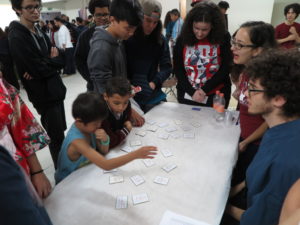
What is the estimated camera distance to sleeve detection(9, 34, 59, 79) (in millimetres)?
1789

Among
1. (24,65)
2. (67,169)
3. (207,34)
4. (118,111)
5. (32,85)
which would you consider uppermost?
(207,34)

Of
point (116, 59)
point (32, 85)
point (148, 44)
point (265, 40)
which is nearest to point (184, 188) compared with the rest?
point (116, 59)

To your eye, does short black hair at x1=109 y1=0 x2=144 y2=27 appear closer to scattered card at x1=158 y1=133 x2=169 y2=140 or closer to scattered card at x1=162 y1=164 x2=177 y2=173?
scattered card at x1=158 y1=133 x2=169 y2=140

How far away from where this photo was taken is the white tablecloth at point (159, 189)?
952 millimetres

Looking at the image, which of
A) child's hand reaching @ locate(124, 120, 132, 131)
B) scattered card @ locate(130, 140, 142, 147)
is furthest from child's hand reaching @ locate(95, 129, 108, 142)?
child's hand reaching @ locate(124, 120, 132, 131)

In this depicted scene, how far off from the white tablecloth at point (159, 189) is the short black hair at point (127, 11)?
897mm

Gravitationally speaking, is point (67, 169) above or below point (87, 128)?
below

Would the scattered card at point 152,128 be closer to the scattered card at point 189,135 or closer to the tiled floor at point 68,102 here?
the scattered card at point 189,135

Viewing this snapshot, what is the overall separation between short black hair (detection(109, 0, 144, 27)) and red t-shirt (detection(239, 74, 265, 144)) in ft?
3.07

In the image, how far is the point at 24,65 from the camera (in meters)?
1.86

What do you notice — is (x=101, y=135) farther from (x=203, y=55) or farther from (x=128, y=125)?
(x=203, y=55)

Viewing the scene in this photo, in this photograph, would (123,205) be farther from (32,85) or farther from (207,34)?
(207,34)

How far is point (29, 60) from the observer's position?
1.84 meters

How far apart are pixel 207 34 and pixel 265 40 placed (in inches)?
20.6
